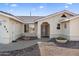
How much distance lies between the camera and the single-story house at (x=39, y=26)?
7.23 m

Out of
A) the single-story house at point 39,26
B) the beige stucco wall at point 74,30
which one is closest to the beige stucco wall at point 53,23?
the single-story house at point 39,26

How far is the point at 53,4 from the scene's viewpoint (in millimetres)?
7070

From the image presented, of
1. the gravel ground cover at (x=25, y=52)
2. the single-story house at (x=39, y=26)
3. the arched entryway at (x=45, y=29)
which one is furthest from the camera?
the arched entryway at (x=45, y=29)

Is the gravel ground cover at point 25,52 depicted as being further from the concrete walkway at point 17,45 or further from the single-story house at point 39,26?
the single-story house at point 39,26

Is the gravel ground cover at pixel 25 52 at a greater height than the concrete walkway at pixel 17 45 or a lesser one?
lesser

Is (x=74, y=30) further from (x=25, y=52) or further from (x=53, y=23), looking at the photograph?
(x=25, y=52)

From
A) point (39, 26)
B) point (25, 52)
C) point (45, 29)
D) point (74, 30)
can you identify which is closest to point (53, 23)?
point (45, 29)

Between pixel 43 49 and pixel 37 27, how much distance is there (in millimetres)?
757

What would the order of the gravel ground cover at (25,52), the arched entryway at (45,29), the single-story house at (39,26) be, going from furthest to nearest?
the arched entryway at (45,29) < the single-story house at (39,26) < the gravel ground cover at (25,52)

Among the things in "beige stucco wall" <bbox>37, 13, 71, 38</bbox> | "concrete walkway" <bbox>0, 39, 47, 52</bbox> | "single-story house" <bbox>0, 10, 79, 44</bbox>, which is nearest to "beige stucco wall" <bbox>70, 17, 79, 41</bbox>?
"single-story house" <bbox>0, 10, 79, 44</bbox>

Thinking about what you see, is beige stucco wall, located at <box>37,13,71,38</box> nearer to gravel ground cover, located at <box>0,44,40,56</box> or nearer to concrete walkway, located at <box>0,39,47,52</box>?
concrete walkway, located at <box>0,39,47,52</box>

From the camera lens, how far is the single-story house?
23.7 feet

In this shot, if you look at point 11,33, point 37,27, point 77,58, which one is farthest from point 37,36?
point 77,58

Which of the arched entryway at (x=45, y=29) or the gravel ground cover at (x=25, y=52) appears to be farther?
the arched entryway at (x=45, y=29)
